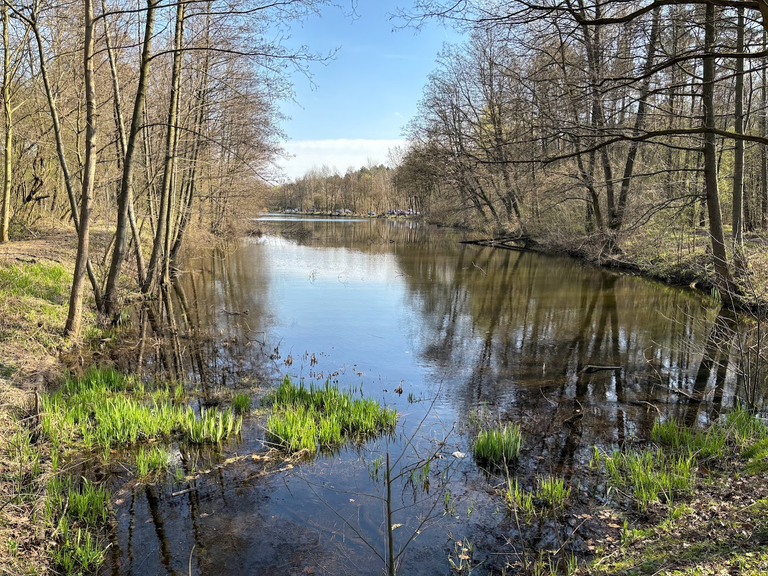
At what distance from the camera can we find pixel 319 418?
6.45m

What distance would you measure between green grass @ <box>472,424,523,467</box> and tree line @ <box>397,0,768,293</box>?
3.57 meters

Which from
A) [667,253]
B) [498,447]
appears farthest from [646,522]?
[667,253]

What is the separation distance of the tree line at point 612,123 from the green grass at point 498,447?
3.57 meters

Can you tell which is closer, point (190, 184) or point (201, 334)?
point (201, 334)

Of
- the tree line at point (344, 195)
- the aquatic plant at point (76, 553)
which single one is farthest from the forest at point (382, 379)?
the tree line at point (344, 195)

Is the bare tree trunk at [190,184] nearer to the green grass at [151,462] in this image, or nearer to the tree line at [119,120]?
the tree line at [119,120]

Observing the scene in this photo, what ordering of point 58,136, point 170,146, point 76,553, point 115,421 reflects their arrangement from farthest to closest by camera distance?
point 170,146
point 58,136
point 115,421
point 76,553

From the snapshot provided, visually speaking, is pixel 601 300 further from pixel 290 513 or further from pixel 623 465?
pixel 290 513

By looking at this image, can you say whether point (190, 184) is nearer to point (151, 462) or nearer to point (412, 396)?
point (412, 396)

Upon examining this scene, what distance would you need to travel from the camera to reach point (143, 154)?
1401 centimetres

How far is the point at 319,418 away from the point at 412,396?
5.44 feet

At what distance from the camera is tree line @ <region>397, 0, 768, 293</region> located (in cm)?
687

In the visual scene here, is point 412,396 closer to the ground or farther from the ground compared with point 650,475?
closer to the ground

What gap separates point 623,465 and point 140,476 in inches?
189
